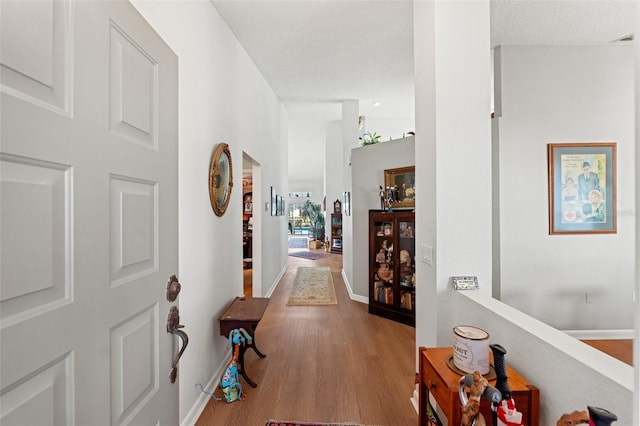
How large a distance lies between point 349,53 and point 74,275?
142 inches

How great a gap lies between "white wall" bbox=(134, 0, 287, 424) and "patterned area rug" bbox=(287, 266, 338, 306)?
1740 mm

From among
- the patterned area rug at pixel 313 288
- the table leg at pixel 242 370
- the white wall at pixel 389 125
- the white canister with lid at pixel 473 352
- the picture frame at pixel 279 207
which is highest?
the white wall at pixel 389 125

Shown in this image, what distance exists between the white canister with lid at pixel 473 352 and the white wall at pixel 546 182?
2.37 m

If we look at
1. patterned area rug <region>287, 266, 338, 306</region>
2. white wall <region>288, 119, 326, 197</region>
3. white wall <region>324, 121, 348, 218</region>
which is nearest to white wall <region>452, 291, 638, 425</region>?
patterned area rug <region>287, 266, 338, 306</region>

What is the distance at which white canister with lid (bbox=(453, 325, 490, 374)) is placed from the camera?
119 cm

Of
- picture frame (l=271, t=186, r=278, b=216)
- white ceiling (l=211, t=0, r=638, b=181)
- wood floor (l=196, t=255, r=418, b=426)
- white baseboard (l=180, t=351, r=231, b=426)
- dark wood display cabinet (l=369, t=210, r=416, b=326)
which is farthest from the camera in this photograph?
picture frame (l=271, t=186, r=278, b=216)

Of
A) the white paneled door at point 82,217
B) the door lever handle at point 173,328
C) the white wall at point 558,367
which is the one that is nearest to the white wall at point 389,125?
the white wall at point 558,367

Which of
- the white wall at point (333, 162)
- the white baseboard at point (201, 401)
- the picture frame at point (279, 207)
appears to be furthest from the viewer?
the white wall at point (333, 162)

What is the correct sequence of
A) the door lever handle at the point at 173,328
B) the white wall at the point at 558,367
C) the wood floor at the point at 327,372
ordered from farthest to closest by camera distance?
1. the wood floor at the point at 327,372
2. the door lever handle at the point at 173,328
3. the white wall at the point at 558,367

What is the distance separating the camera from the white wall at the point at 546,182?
317 cm

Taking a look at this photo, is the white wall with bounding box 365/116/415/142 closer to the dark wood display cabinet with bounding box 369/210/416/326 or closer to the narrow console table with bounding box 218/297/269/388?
the dark wood display cabinet with bounding box 369/210/416/326

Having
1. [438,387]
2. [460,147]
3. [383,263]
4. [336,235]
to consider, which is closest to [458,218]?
[460,147]

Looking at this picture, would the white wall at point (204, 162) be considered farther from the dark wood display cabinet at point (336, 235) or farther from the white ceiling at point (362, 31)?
the dark wood display cabinet at point (336, 235)

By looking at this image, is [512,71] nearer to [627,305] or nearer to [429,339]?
[627,305]
